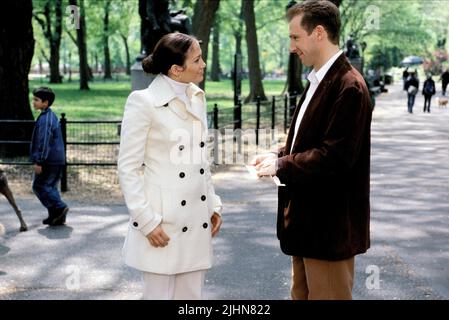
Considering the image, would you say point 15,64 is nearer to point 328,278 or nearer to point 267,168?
point 267,168

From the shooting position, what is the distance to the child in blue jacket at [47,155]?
29.1 feet

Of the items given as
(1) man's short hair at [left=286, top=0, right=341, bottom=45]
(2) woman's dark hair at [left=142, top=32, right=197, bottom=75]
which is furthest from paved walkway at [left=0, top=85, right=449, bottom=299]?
(1) man's short hair at [left=286, top=0, right=341, bottom=45]

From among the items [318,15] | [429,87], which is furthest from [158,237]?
[429,87]

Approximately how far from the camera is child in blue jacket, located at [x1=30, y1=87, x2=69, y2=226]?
887 cm

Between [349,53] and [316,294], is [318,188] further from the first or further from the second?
[349,53]

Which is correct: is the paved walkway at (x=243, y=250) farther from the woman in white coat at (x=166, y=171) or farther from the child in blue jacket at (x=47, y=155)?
the woman in white coat at (x=166, y=171)

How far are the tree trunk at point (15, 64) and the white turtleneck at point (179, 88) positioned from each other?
34.5ft

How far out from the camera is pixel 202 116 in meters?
4.05

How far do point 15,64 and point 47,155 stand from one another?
6.04 meters

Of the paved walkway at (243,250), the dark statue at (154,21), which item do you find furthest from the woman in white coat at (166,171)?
the dark statue at (154,21)

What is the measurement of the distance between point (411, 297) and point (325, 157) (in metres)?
3.12

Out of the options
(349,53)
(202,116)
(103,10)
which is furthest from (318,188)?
(103,10)

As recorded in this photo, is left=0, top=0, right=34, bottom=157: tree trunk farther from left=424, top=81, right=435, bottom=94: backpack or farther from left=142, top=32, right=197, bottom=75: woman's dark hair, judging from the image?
left=424, top=81, right=435, bottom=94: backpack

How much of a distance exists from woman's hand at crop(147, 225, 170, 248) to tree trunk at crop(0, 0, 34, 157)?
34.9 ft
